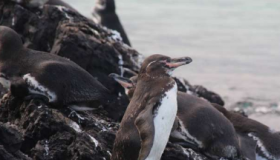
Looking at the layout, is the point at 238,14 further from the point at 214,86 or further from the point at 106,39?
the point at 106,39

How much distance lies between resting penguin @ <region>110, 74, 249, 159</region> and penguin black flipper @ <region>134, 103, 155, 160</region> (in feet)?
3.07

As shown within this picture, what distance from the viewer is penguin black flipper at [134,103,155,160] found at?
5.29m

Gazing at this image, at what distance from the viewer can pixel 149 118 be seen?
546 cm

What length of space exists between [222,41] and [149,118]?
1440 cm

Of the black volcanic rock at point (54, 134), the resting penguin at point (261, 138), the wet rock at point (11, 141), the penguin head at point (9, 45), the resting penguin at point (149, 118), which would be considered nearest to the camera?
the wet rock at point (11, 141)

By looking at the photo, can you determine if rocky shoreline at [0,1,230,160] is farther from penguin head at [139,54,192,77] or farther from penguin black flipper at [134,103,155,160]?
penguin head at [139,54,192,77]

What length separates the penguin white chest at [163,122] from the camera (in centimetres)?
547

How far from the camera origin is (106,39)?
326 inches

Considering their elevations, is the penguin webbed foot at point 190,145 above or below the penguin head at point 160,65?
below

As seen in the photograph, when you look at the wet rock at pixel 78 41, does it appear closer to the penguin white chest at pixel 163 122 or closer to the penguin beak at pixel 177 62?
the penguin beak at pixel 177 62

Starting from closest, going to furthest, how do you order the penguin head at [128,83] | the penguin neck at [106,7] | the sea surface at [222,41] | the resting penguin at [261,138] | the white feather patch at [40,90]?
the white feather patch at [40,90]
the penguin head at [128,83]
the resting penguin at [261,138]
the sea surface at [222,41]
the penguin neck at [106,7]

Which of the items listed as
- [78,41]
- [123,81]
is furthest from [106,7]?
[123,81]

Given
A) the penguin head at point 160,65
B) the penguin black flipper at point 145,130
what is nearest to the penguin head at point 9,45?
the penguin head at point 160,65

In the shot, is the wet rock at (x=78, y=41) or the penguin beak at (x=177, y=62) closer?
the penguin beak at (x=177, y=62)
